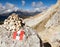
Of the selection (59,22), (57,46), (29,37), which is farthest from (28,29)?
(59,22)

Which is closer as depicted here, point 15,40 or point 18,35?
point 15,40

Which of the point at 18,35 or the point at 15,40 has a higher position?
the point at 18,35

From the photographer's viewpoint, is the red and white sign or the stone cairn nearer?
the stone cairn

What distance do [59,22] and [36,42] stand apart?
18171mm

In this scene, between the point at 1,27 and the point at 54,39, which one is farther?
the point at 54,39

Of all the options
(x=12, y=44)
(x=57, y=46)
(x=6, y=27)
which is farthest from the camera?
(x=57, y=46)

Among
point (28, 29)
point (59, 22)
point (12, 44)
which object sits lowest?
point (12, 44)

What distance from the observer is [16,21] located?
1878 cm

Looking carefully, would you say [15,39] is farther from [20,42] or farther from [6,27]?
[6,27]

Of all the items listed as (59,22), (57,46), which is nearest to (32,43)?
(57,46)

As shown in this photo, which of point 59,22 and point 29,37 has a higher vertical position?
point 59,22

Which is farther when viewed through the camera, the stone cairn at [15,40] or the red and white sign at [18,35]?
the red and white sign at [18,35]

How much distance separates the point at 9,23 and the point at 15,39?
6.55 feet

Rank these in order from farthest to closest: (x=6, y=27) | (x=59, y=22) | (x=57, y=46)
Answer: (x=59, y=22), (x=57, y=46), (x=6, y=27)
